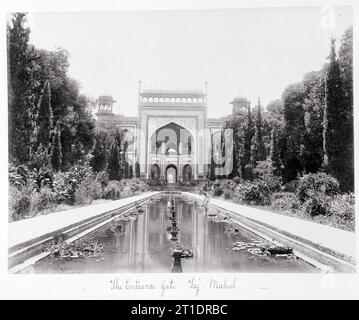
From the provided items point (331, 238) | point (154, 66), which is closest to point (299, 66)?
point (154, 66)

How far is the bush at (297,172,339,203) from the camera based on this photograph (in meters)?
4.30

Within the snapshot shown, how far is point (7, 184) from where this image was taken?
11.5 ft

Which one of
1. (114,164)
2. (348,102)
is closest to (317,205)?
(348,102)

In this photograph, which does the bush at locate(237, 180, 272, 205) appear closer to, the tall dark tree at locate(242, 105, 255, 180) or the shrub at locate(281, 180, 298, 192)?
the tall dark tree at locate(242, 105, 255, 180)

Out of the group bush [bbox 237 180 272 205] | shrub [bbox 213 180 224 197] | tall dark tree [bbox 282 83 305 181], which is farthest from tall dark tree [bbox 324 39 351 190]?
shrub [bbox 213 180 224 197]

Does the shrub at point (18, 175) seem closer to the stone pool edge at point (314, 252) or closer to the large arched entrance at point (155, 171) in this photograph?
the stone pool edge at point (314, 252)

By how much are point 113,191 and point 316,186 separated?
3287mm

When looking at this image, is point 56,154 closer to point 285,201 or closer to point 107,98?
point 107,98

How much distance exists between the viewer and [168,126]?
6.90 metres

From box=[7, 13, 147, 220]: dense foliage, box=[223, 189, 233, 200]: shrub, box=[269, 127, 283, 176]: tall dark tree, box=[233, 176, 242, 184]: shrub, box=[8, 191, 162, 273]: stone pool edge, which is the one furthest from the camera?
box=[223, 189, 233, 200]: shrub

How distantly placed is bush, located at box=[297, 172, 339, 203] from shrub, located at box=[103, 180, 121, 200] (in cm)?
287
